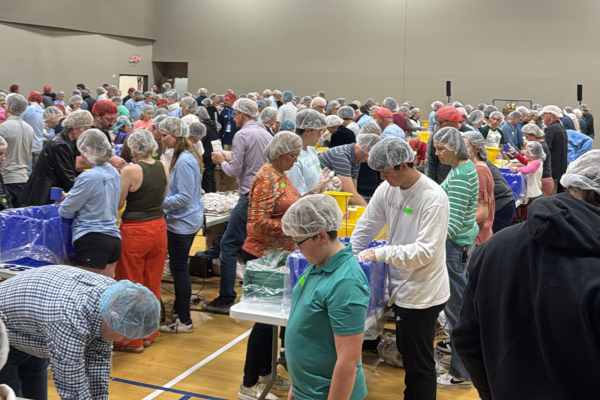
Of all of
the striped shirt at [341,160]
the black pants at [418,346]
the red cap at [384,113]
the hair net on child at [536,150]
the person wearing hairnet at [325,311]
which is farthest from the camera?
the red cap at [384,113]

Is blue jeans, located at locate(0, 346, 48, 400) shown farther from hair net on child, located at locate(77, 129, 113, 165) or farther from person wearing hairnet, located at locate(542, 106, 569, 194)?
person wearing hairnet, located at locate(542, 106, 569, 194)

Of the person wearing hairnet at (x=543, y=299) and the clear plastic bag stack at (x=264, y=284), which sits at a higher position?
the person wearing hairnet at (x=543, y=299)

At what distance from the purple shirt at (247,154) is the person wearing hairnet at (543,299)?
3.79 m

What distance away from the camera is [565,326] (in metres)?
1.55

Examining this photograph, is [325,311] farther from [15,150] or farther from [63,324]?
[15,150]

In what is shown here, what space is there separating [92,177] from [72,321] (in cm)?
184

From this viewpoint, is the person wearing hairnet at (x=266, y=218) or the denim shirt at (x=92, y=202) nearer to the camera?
the person wearing hairnet at (x=266, y=218)

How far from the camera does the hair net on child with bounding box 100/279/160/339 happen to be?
7.32 ft

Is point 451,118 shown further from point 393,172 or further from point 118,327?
point 118,327

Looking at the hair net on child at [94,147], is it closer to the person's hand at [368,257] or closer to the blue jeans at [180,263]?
the blue jeans at [180,263]

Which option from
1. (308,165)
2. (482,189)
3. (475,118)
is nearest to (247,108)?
(308,165)

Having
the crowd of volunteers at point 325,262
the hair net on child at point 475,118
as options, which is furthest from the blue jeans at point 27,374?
the hair net on child at point 475,118

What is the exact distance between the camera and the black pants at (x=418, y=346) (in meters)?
3.19

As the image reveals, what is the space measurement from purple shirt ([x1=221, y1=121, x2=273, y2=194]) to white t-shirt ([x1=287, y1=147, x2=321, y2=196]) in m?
0.68
